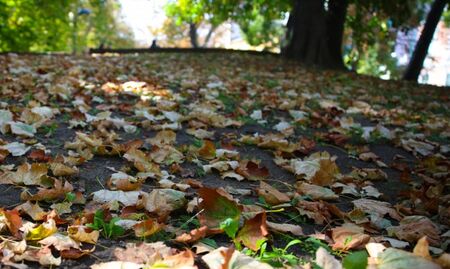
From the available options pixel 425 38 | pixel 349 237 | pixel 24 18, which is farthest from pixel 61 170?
pixel 24 18

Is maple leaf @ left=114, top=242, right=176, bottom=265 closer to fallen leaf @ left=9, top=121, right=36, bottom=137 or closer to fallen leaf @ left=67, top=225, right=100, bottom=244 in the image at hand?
fallen leaf @ left=67, top=225, right=100, bottom=244

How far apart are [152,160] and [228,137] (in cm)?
86

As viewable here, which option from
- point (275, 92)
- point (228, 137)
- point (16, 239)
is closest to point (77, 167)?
point (16, 239)

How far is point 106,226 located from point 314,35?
9805 millimetres

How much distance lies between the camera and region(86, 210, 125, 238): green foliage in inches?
59.5

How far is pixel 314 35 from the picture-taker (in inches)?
419

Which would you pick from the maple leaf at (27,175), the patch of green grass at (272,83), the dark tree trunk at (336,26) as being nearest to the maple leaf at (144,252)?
the maple leaf at (27,175)

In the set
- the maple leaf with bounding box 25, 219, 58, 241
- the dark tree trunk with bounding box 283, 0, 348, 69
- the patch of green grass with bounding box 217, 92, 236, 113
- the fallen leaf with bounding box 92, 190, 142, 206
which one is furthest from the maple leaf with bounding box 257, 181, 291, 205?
the dark tree trunk with bounding box 283, 0, 348, 69

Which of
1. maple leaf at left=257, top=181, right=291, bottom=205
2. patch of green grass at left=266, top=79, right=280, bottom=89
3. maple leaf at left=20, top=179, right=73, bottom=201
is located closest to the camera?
maple leaf at left=20, top=179, right=73, bottom=201

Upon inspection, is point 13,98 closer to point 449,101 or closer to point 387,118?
point 387,118

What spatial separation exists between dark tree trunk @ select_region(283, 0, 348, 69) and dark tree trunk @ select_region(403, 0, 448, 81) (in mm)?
2324

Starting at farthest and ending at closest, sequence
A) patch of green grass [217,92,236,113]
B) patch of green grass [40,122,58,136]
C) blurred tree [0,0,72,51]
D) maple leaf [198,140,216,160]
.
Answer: blurred tree [0,0,72,51]
patch of green grass [217,92,236,113]
patch of green grass [40,122,58,136]
maple leaf [198,140,216,160]

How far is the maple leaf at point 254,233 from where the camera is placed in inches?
57.4

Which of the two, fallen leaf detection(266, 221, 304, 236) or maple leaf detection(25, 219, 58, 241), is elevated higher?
maple leaf detection(25, 219, 58, 241)
